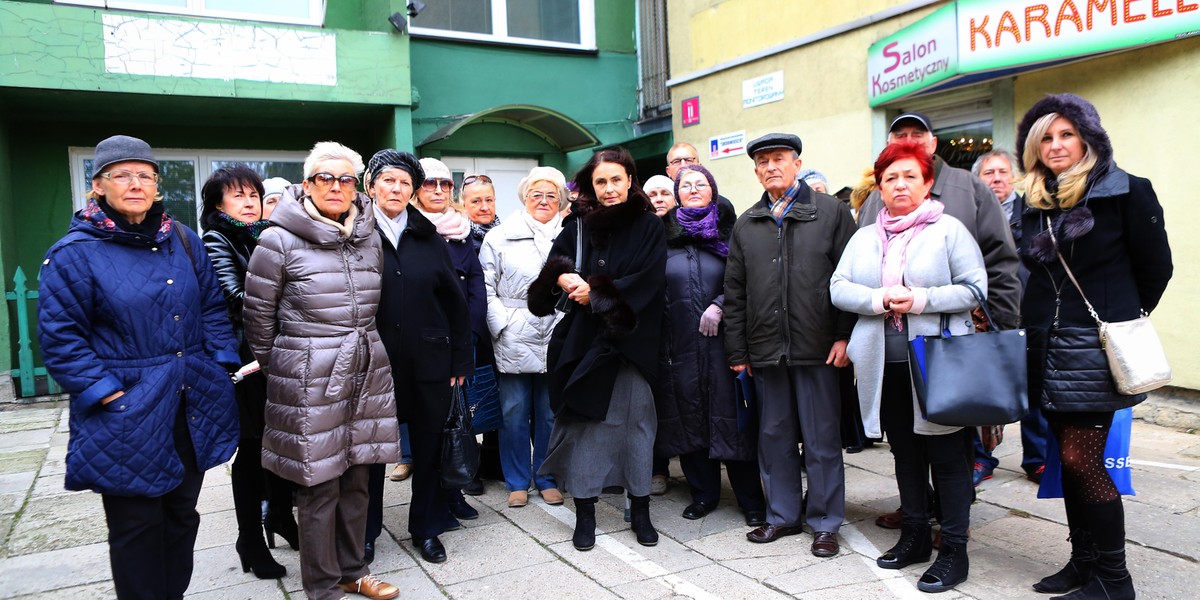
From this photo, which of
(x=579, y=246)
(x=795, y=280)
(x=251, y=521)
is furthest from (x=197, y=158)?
(x=795, y=280)

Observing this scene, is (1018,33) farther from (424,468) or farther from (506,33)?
(506,33)

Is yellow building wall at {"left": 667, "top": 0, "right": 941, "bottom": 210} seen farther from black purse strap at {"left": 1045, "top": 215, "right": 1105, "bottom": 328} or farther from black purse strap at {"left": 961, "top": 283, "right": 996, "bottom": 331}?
black purse strap at {"left": 961, "top": 283, "right": 996, "bottom": 331}

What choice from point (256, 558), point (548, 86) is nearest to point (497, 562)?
point (256, 558)

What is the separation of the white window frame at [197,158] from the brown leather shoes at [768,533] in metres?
7.57

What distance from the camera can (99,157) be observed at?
9.90 feet

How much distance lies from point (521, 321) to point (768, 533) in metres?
1.85

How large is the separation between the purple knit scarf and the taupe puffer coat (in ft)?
6.16

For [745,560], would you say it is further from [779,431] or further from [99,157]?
[99,157]

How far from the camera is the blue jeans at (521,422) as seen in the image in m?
4.93

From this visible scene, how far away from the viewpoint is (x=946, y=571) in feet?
11.5

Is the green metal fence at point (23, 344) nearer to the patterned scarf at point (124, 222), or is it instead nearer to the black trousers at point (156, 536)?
the black trousers at point (156, 536)

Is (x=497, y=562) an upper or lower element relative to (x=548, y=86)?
lower

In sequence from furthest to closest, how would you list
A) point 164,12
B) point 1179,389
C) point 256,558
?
point 164,12 → point 1179,389 → point 256,558

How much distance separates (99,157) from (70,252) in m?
0.38
